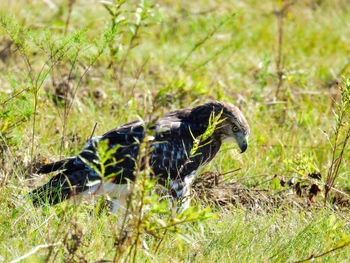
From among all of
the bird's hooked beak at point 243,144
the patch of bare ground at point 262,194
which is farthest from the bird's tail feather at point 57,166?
the bird's hooked beak at point 243,144

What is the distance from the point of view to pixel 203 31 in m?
7.73

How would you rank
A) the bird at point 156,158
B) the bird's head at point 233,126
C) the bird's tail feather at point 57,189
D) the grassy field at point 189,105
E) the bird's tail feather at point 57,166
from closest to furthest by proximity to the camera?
the grassy field at point 189,105, the bird's tail feather at point 57,189, the bird at point 156,158, the bird's tail feather at point 57,166, the bird's head at point 233,126

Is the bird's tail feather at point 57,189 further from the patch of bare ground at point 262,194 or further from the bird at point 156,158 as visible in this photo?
the patch of bare ground at point 262,194

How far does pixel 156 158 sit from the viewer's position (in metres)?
4.89

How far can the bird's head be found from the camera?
16.7 ft

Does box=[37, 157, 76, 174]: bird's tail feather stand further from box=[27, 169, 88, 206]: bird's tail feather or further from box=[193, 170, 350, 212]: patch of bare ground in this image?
box=[193, 170, 350, 212]: patch of bare ground

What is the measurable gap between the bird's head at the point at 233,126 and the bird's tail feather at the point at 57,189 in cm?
134

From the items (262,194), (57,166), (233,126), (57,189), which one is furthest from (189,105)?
(57,189)

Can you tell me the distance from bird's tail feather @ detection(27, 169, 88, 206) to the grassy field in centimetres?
15

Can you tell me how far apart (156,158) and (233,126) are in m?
0.80

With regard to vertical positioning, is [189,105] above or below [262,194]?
above

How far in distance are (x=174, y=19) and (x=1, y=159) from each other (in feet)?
17.2

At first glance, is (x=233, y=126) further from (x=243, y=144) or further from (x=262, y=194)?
(x=262, y=194)

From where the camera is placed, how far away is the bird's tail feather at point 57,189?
14.7 ft
